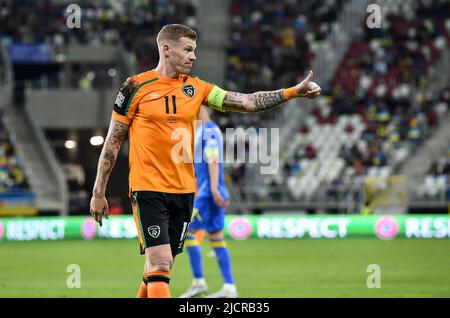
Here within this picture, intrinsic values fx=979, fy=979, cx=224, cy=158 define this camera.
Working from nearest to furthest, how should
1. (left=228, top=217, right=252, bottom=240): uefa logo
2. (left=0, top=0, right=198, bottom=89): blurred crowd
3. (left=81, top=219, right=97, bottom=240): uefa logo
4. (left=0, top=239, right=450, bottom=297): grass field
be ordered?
(left=0, top=239, right=450, bottom=297): grass field
(left=81, top=219, right=97, bottom=240): uefa logo
(left=228, top=217, right=252, bottom=240): uefa logo
(left=0, top=0, right=198, bottom=89): blurred crowd

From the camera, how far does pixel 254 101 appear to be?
316 inches

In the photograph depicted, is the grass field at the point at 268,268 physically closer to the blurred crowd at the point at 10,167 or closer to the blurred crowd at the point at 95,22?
the blurred crowd at the point at 10,167

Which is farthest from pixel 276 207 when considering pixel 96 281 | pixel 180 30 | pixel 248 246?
pixel 180 30

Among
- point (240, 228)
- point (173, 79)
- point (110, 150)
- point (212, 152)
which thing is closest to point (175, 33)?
point (173, 79)

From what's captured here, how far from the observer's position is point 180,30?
7.93 metres

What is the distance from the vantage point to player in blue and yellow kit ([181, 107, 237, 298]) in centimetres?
1207

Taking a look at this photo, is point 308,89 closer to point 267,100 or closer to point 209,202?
point 267,100

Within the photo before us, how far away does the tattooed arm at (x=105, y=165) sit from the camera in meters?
7.97

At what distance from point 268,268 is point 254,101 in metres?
9.43

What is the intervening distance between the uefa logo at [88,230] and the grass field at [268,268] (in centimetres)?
135

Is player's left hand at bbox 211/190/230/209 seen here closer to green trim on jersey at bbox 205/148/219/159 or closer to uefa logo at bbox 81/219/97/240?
green trim on jersey at bbox 205/148/219/159

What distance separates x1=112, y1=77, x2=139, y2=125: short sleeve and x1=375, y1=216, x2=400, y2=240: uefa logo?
1887 cm

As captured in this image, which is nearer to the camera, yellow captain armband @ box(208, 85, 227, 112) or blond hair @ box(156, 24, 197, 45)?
blond hair @ box(156, 24, 197, 45)

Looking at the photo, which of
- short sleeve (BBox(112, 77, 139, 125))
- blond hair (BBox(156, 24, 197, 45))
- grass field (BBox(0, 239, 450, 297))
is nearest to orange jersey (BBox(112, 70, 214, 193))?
short sleeve (BBox(112, 77, 139, 125))
